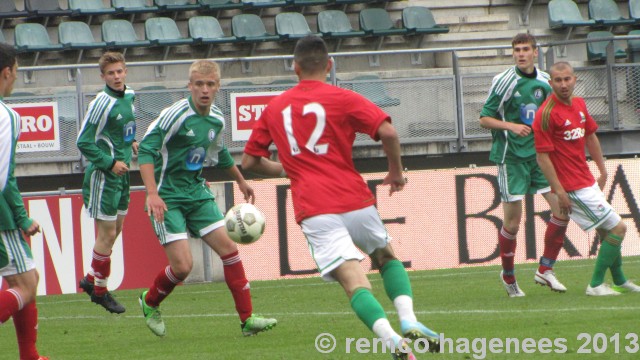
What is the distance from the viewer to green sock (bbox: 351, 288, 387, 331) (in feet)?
19.3

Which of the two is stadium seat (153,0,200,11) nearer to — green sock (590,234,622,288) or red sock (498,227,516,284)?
red sock (498,227,516,284)

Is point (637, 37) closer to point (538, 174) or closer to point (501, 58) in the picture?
point (501, 58)

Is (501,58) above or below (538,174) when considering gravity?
above

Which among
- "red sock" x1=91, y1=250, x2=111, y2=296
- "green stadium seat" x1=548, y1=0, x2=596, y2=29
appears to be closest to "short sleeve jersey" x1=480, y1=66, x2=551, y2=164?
"red sock" x1=91, y1=250, x2=111, y2=296

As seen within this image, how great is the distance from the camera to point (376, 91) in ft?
54.6

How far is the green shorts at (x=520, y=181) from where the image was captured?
10.6 m

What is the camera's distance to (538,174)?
35.3 feet

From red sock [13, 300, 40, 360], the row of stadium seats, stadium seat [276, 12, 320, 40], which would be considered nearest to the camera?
red sock [13, 300, 40, 360]

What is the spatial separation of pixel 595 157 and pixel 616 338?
335 cm

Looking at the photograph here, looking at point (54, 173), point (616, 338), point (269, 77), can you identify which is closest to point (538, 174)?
point (616, 338)

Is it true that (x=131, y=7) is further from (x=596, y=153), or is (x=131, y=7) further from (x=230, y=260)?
(x=230, y=260)

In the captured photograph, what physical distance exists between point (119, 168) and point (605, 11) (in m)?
13.9

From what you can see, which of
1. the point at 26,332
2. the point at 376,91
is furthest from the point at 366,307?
the point at 376,91

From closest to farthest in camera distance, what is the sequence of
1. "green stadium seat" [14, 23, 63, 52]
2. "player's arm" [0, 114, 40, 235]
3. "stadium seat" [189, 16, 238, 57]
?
"player's arm" [0, 114, 40, 235] → "green stadium seat" [14, 23, 63, 52] → "stadium seat" [189, 16, 238, 57]
